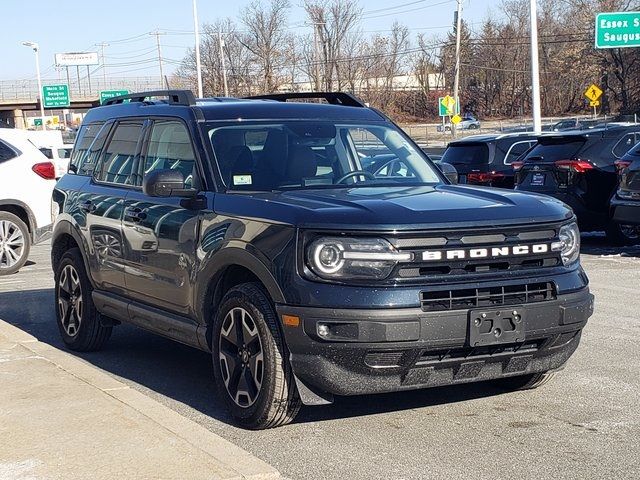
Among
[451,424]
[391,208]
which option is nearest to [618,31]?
[451,424]

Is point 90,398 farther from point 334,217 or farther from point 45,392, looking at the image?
point 334,217

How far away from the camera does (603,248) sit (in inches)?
599

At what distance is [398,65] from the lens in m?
86.8

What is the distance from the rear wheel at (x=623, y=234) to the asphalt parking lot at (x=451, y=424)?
716cm

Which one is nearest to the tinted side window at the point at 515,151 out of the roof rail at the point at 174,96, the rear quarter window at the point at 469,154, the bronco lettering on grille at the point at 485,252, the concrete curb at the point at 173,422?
the rear quarter window at the point at 469,154

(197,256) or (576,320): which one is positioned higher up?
(197,256)

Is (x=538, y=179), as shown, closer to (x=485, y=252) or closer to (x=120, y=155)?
(x=120, y=155)

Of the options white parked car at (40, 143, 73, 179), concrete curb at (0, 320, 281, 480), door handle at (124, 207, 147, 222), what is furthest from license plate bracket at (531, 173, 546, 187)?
white parked car at (40, 143, 73, 179)

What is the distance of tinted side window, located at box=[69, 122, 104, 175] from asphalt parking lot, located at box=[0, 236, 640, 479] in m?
1.48

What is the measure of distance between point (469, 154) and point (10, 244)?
8496mm

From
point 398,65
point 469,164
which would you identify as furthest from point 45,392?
point 398,65

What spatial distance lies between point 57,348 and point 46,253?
28.1ft

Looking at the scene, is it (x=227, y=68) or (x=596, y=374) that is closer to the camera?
(x=596, y=374)

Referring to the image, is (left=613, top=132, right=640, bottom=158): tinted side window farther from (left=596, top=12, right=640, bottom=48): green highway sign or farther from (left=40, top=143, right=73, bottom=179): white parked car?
(left=596, top=12, right=640, bottom=48): green highway sign
